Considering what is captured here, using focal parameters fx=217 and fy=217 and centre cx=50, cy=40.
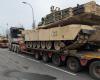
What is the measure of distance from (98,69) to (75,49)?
3512 mm

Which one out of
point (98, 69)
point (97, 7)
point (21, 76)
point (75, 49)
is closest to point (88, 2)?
point (97, 7)

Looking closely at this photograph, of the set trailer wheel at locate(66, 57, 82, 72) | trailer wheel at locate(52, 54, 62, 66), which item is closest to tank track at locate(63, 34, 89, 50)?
trailer wheel at locate(66, 57, 82, 72)

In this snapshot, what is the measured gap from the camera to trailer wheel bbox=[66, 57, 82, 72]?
467 inches

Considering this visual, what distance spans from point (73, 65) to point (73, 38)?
5.05 ft

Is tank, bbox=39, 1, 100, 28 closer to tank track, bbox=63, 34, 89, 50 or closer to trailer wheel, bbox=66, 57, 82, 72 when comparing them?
tank track, bbox=63, 34, 89, 50

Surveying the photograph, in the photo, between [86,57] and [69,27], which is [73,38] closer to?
[69,27]

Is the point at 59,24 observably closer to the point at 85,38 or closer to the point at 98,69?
the point at 85,38

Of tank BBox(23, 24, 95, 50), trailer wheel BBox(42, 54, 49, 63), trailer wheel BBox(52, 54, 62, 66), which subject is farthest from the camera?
trailer wheel BBox(42, 54, 49, 63)

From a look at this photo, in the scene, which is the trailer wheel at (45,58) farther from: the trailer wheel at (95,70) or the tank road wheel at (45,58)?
the trailer wheel at (95,70)

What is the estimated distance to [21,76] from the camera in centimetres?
1072

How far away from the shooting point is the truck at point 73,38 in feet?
38.6

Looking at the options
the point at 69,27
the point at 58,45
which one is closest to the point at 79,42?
the point at 69,27

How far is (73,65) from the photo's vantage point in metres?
12.3

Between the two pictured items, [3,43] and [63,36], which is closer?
[63,36]
